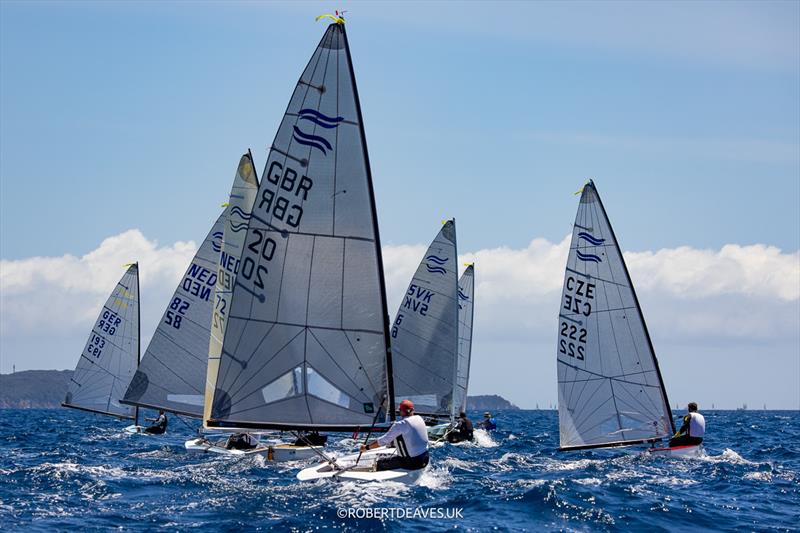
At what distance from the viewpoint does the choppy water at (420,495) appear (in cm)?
1633

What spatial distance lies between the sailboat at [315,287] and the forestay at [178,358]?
13338 mm

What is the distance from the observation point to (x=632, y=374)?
27.4 m

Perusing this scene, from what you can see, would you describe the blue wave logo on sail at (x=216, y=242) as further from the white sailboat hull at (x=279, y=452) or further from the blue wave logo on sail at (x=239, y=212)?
the white sailboat hull at (x=279, y=452)

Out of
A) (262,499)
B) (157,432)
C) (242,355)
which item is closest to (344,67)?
(242,355)

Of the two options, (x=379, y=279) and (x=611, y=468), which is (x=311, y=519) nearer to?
(x=379, y=279)

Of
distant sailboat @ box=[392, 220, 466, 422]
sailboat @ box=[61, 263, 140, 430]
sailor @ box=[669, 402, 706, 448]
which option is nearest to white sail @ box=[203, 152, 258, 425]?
distant sailboat @ box=[392, 220, 466, 422]

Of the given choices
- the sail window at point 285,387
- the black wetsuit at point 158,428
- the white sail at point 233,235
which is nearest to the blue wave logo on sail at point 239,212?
Result: the white sail at point 233,235

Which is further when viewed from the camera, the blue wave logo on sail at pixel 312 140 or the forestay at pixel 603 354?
the forestay at pixel 603 354

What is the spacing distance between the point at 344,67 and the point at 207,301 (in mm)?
15709

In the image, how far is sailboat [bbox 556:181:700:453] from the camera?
89.7 ft

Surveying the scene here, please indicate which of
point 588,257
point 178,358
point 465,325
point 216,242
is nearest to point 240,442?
point 178,358

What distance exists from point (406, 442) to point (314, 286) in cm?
369

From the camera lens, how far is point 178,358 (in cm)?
3244

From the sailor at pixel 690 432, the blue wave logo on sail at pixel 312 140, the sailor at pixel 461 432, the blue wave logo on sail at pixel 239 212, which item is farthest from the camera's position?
the sailor at pixel 461 432
